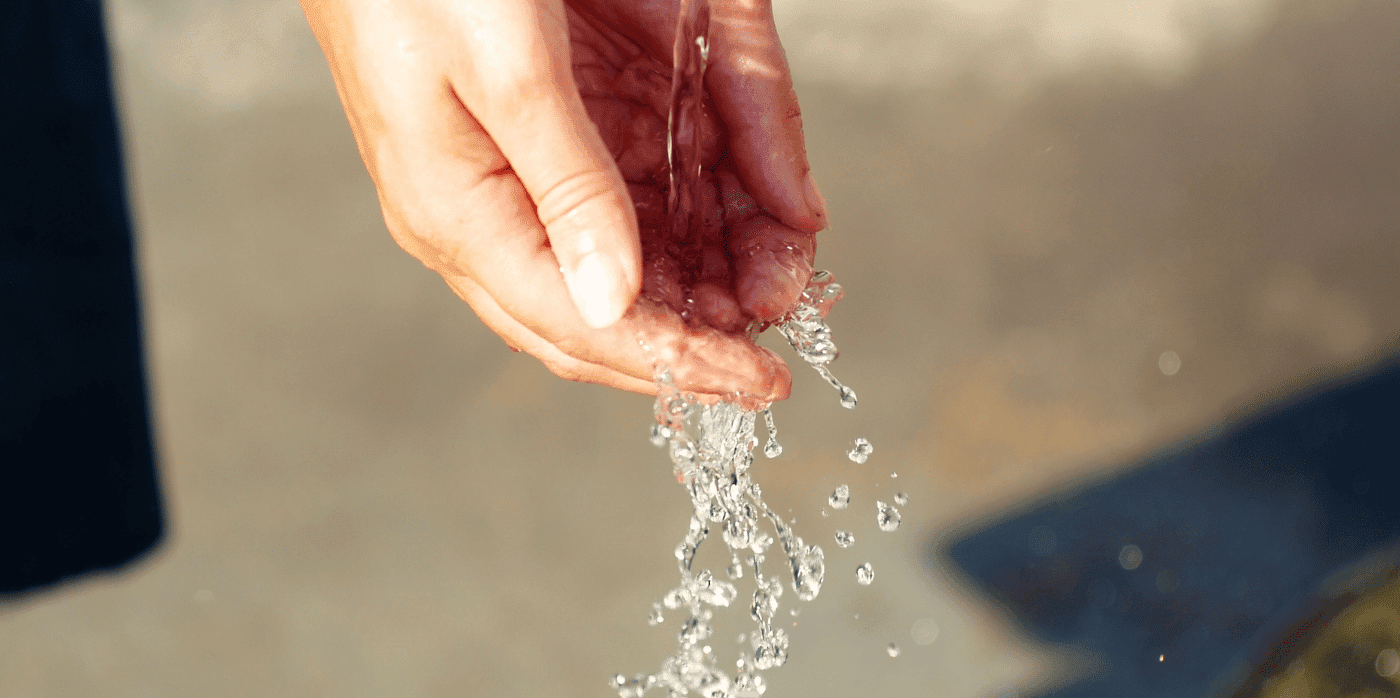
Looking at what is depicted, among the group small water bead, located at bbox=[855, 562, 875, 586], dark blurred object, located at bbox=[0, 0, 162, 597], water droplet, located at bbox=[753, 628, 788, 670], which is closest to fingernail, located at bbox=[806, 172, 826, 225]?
water droplet, located at bbox=[753, 628, 788, 670]

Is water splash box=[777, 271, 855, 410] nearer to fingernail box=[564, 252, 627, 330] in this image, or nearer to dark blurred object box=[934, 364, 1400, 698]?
fingernail box=[564, 252, 627, 330]

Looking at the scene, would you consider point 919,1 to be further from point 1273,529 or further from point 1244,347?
point 1273,529

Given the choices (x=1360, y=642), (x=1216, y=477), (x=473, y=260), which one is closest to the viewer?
(x=473, y=260)

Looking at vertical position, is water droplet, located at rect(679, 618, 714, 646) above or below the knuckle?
below

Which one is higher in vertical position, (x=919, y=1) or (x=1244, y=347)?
(x=919, y=1)

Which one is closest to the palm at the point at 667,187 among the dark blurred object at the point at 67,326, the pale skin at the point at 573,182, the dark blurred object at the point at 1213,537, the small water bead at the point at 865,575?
the pale skin at the point at 573,182

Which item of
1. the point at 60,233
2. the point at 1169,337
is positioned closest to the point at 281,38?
the point at 60,233

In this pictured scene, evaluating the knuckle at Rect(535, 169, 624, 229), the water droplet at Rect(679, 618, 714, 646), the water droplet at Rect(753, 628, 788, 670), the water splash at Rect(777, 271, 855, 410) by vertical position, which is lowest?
the water droplet at Rect(753, 628, 788, 670)

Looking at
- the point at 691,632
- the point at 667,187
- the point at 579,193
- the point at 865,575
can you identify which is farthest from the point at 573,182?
the point at 865,575
